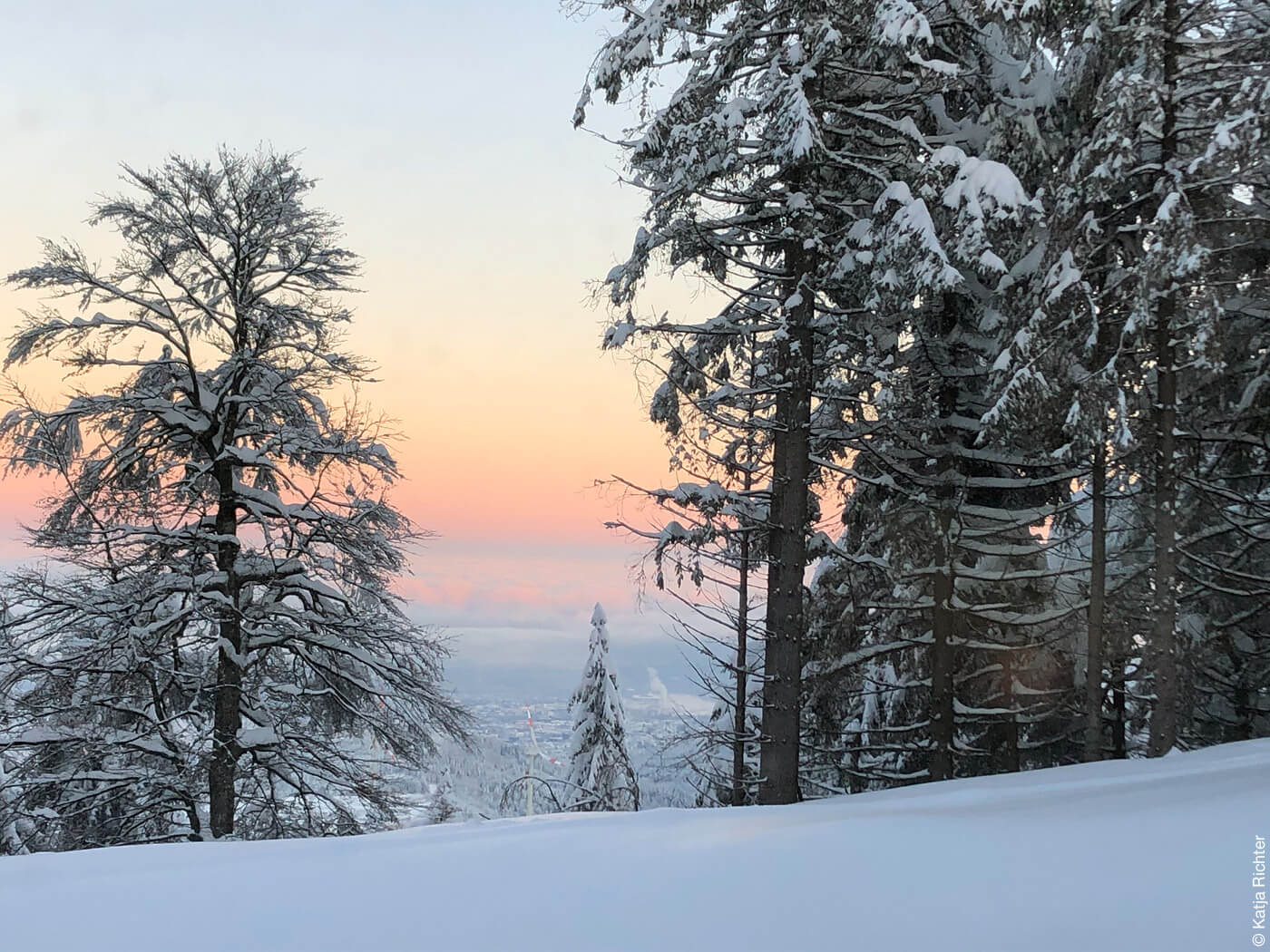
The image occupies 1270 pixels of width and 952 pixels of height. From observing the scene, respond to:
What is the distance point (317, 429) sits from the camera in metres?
14.7

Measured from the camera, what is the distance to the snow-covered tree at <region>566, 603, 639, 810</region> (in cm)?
2341

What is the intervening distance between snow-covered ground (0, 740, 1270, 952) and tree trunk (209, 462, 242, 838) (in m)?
8.73

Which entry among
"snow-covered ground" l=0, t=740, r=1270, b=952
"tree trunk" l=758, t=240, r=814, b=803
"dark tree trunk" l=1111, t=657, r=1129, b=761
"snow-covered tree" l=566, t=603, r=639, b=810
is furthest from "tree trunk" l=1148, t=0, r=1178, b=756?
"snow-covered tree" l=566, t=603, r=639, b=810

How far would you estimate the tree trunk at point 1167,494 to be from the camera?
372 inches

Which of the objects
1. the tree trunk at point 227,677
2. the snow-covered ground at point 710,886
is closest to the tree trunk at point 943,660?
the snow-covered ground at point 710,886

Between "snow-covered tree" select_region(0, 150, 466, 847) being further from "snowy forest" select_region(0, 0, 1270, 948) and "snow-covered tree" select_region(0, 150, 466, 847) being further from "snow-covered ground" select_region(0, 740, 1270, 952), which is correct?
"snow-covered ground" select_region(0, 740, 1270, 952)

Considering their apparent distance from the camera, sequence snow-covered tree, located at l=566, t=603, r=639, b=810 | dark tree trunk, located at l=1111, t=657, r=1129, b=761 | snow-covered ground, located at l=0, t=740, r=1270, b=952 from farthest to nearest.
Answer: snow-covered tree, located at l=566, t=603, r=639, b=810 < dark tree trunk, located at l=1111, t=657, r=1129, b=761 < snow-covered ground, located at l=0, t=740, r=1270, b=952

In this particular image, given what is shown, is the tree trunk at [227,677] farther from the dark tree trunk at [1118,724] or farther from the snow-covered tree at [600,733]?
the dark tree trunk at [1118,724]

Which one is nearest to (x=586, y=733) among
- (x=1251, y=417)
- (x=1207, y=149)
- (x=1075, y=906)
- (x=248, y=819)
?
(x=248, y=819)

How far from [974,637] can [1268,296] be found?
6897mm

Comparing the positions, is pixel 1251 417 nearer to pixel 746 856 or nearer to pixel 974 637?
pixel 974 637

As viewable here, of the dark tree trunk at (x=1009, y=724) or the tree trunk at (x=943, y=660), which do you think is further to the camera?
the dark tree trunk at (x=1009, y=724)

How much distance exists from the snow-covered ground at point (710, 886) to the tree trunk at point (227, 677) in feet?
28.6

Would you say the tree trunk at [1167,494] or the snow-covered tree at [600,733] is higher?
the tree trunk at [1167,494]
